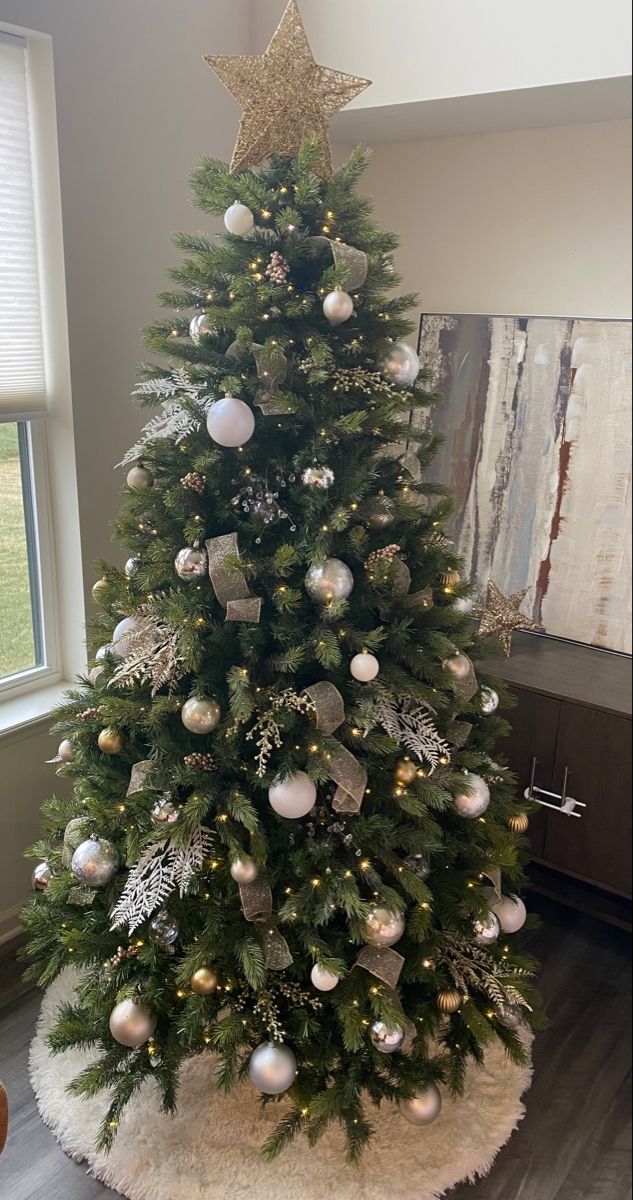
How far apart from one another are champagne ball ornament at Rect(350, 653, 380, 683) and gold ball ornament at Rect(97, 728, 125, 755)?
1.50 feet

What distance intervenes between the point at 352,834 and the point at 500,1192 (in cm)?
70

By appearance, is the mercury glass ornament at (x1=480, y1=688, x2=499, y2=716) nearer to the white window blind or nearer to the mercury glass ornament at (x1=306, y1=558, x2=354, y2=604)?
the mercury glass ornament at (x1=306, y1=558, x2=354, y2=604)

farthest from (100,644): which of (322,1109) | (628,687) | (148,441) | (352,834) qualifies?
(628,687)

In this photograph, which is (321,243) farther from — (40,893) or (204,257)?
(40,893)

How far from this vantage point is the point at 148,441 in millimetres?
1508

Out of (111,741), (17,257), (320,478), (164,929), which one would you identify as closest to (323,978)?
(164,929)

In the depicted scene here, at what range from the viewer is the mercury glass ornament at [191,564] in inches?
56.1

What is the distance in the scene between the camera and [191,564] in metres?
1.42

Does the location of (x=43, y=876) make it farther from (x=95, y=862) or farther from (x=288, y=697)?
(x=288, y=697)

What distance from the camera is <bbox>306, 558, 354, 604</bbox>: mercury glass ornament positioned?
4.47ft

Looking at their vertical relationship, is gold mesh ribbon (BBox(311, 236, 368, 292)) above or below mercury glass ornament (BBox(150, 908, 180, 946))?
above

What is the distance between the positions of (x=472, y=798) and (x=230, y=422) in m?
0.73

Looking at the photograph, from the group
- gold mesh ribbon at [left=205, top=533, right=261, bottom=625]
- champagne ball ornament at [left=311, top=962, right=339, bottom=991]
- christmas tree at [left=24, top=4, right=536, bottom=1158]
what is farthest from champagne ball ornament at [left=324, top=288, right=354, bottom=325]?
champagne ball ornament at [left=311, top=962, right=339, bottom=991]

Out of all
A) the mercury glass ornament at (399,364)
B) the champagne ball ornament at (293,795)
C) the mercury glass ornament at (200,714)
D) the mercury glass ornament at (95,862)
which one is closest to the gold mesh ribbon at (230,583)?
the mercury glass ornament at (200,714)
